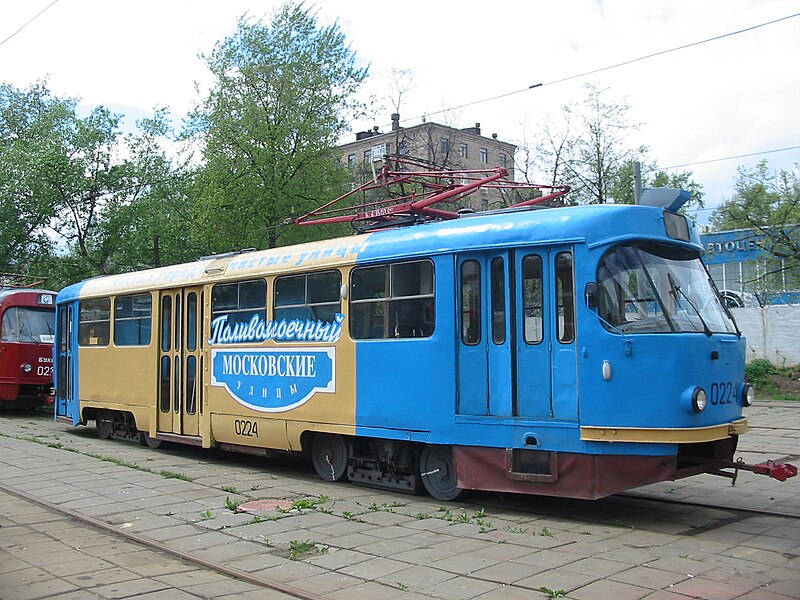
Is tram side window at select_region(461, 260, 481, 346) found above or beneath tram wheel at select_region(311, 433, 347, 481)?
above

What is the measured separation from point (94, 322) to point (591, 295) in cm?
1076

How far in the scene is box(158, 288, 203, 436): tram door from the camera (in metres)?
12.4

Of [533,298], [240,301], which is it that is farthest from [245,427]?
[533,298]

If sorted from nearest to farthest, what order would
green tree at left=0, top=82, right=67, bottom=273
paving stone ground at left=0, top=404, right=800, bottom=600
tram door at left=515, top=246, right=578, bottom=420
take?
paving stone ground at left=0, top=404, right=800, bottom=600 < tram door at left=515, top=246, right=578, bottom=420 < green tree at left=0, top=82, right=67, bottom=273

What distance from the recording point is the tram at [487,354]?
747cm

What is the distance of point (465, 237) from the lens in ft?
28.2

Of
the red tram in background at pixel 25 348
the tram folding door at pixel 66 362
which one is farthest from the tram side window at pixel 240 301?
the red tram in background at pixel 25 348

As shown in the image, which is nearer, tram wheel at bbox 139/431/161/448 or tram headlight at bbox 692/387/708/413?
tram headlight at bbox 692/387/708/413

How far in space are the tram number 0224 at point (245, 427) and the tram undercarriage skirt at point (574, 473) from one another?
4051 mm

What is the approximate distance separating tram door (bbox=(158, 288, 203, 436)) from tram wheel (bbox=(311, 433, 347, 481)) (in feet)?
8.45

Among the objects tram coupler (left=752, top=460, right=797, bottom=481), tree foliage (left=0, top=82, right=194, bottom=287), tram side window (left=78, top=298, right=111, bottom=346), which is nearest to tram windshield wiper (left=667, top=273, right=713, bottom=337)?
tram coupler (left=752, top=460, right=797, bottom=481)

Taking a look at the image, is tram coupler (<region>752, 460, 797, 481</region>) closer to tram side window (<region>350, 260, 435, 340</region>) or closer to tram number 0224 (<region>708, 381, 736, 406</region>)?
tram number 0224 (<region>708, 381, 736, 406</region>)

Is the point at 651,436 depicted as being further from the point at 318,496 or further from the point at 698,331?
the point at 318,496

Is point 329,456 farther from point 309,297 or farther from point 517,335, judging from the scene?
point 517,335
